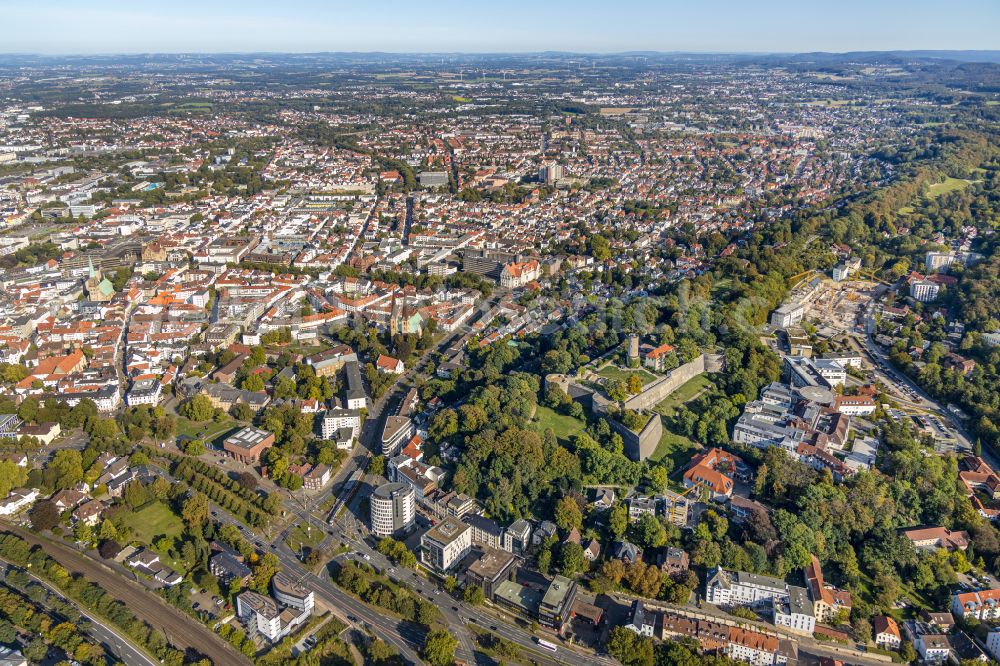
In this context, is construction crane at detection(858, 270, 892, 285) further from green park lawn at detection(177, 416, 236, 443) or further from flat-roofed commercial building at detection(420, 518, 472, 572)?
green park lawn at detection(177, 416, 236, 443)

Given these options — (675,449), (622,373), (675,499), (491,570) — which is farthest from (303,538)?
(622,373)

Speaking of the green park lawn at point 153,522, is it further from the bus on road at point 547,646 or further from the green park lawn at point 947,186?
the green park lawn at point 947,186

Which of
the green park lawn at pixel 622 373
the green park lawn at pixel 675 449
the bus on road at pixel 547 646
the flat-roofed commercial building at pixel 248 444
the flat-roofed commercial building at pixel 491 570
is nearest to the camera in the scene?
the bus on road at pixel 547 646

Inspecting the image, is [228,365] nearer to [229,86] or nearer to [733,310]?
[733,310]

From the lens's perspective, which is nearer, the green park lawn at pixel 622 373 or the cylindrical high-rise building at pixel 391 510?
the cylindrical high-rise building at pixel 391 510

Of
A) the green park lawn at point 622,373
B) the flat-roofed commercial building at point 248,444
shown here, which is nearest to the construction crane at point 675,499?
the green park lawn at point 622,373

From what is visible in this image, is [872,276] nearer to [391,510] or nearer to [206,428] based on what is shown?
[391,510]

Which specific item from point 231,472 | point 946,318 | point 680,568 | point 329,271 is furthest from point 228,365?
point 946,318
